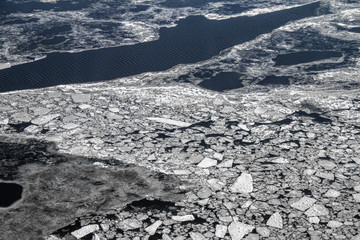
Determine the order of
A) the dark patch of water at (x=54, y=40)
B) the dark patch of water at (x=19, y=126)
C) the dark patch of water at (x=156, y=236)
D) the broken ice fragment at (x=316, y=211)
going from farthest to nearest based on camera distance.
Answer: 1. the dark patch of water at (x=54, y=40)
2. the dark patch of water at (x=19, y=126)
3. the broken ice fragment at (x=316, y=211)
4. the dark patch of water at (x=156, y=236)

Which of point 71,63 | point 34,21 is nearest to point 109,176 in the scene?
point 71,63

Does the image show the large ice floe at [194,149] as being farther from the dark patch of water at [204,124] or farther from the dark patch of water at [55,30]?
the dark patch of water at [55,30]

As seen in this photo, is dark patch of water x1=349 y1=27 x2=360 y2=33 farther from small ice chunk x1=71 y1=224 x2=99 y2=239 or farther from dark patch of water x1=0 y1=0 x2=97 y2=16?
small ice chunk x1=71 y1=224 x2=99 y2=239

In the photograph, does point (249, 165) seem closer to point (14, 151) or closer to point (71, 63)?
point (14, 151)

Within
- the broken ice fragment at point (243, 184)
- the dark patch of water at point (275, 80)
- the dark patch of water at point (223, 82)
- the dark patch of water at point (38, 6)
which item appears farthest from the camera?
the dark patch of water at point (38, 6)

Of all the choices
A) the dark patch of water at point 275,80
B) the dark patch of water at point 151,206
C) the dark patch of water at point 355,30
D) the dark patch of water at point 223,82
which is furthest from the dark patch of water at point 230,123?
the dark patch of water at point 355,30

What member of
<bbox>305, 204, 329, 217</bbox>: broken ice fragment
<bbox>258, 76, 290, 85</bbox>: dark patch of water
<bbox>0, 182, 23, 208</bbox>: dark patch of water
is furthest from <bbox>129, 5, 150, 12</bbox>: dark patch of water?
<bbox>305, 204, 329, 217</bbox>: broken ice fragment
